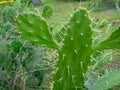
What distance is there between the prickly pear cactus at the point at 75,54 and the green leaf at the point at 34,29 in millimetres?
114

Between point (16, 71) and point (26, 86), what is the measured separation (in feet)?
0.49

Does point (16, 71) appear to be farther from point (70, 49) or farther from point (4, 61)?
point (70, 49)

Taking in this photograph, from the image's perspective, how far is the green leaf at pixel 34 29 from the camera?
249 centimetres

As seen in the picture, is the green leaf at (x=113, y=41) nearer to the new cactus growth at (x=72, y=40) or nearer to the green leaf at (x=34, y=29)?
the new cactus growth at (x=72, y=40)

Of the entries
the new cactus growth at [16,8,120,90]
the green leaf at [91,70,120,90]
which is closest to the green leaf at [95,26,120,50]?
the new cactus growth at [16,8,120,90]

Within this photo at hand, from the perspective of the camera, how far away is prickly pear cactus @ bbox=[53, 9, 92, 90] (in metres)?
2.41

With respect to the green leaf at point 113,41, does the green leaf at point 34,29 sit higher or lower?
higher

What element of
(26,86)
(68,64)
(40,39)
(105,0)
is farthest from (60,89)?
(105,0)

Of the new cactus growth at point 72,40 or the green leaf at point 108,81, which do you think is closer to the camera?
the new cactus growth at point 72,40

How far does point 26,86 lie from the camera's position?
3.38m

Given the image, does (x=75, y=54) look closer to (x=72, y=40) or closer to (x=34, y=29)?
(x=72, y=40)

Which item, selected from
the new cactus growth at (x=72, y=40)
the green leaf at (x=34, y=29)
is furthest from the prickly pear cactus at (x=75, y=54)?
the green leaf at (x=34, y=29)

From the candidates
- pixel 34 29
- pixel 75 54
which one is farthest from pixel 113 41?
pixel 34 29

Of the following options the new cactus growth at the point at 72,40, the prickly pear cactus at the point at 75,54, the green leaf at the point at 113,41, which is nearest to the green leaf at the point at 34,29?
the new cactus growth at the point at 72,40
